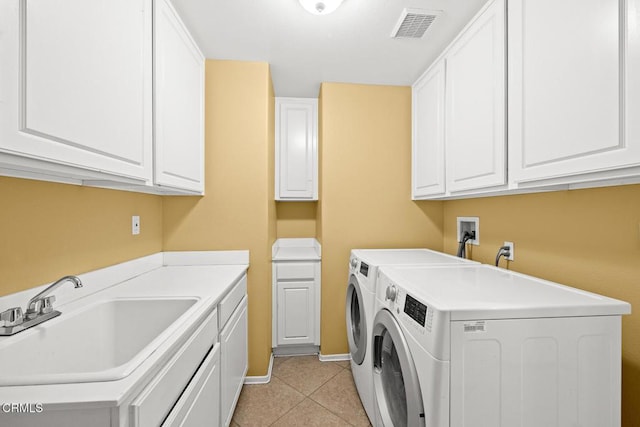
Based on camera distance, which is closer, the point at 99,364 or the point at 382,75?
the point at 99,364

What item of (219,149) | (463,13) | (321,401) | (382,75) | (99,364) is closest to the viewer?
(99,364)

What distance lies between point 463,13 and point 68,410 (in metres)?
2.24

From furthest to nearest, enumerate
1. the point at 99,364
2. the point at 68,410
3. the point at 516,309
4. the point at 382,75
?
the point at 382,75, the point at 99,364, the point at 516,309, the point at 68,410

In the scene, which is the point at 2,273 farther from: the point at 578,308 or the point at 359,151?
the point at 359,151

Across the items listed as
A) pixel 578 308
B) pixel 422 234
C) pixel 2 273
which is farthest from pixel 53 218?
pixel 422 234

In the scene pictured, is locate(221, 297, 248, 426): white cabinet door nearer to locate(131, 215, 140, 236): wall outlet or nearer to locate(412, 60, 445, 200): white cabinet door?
locate(131, 215, 140, 236): wall outlet

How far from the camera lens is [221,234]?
6.66 ft

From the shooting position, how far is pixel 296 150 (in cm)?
266

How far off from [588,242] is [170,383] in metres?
1.72

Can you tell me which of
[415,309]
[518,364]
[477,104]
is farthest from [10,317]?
[477,104]

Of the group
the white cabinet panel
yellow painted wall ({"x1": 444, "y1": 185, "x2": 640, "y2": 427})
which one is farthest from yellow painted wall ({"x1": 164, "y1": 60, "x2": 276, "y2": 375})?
the white cabinet panel

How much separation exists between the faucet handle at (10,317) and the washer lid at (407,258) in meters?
1.47

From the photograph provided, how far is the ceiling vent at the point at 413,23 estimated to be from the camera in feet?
4.93

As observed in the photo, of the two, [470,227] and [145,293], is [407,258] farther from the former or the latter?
[145,293]
